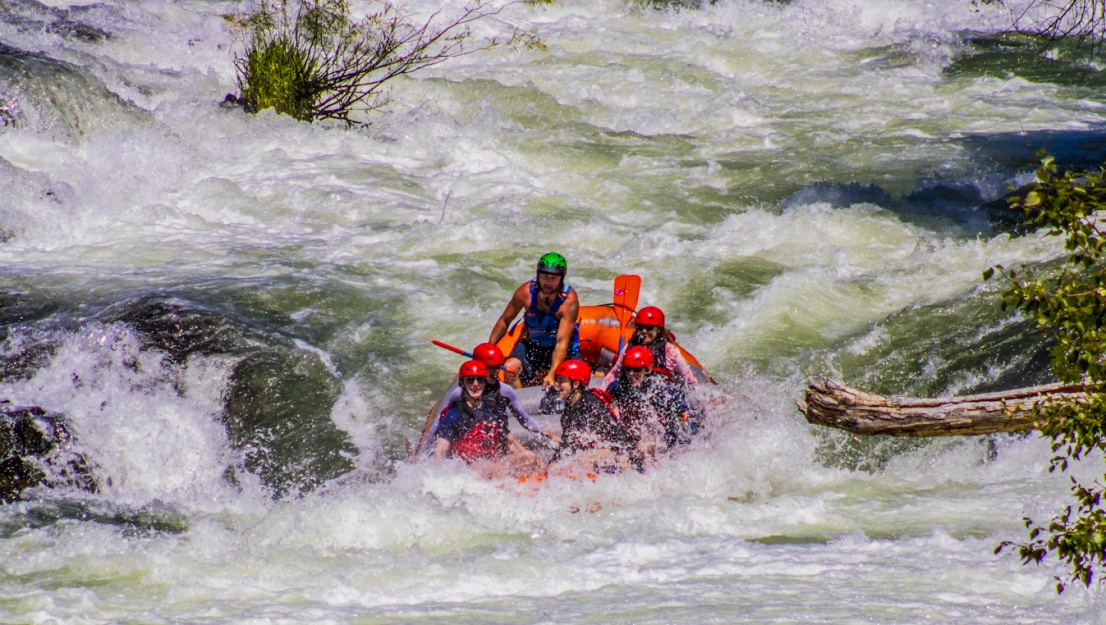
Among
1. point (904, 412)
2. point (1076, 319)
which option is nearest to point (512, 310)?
point (904, 412)

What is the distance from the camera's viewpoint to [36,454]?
5.51m

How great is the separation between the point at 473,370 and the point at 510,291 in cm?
248

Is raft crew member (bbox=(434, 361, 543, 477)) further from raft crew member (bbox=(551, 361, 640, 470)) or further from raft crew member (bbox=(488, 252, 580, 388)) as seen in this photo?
raft crew member (bbox=(488, 252, 580, 388))

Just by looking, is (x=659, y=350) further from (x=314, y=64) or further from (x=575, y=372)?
(x=314, y=64)

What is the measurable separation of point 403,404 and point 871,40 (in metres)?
9.55

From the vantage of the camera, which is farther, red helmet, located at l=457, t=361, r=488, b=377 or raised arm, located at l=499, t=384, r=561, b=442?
raised arm, located at l=499, t=384, r=561, b=442

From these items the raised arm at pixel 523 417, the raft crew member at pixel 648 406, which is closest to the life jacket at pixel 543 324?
the raft crew member at pixel 648 406

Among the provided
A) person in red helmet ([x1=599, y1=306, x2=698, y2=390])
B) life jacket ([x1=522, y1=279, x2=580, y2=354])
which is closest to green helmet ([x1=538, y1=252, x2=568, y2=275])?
life jacket ([x1=522, y1=279, x2=580, y2=354])

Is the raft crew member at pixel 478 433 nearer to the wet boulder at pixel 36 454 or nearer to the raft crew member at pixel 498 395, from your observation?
the raft crew member at pixel 498 395

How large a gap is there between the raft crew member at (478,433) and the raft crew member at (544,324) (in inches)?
36.5

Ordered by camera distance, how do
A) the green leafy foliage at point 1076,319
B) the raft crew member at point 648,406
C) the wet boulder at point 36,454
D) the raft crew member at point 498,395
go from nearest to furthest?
the green leafy foliage at point 1076,319 < the wet boulder at point 36,454 < the raft crew member at point 498,395 < the raft crew member at point 648,406

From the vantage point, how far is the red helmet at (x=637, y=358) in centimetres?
607

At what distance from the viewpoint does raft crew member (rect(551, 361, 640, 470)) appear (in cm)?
586

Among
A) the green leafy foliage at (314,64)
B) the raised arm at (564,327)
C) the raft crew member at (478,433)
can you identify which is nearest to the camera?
the raft crew member at (478,433)
